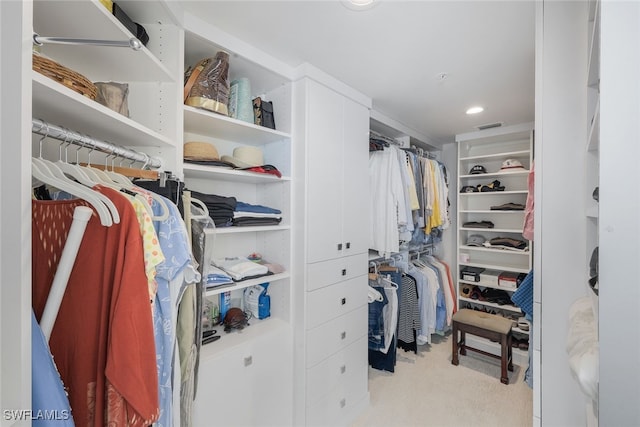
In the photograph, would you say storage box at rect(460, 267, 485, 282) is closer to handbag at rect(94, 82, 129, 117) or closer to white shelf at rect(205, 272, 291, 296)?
white shelf at rect(205, 272, 291, 296)

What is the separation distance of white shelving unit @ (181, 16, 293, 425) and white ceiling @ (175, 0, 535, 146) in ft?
0.61

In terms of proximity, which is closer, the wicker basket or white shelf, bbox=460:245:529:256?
the wicker basket

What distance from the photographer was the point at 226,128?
4.97 ft

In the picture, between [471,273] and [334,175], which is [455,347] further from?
[334,175]

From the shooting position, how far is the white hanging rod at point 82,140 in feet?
2.19

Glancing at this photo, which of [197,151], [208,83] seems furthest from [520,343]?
[208,83]

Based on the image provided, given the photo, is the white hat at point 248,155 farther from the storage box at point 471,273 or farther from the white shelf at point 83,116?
the storage box at point 471,273

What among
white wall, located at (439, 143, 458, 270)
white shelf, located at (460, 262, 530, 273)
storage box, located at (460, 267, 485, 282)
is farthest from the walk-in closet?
white wall, located at (439, 143, 458, 270)

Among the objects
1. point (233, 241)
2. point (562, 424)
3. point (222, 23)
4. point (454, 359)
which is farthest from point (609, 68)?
point (454, 359)

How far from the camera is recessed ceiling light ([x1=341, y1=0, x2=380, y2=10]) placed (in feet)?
3.62

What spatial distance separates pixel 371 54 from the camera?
150 centimetres

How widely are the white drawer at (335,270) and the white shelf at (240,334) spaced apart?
307mm

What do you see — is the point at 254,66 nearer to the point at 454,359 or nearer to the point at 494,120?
the point at 494,120

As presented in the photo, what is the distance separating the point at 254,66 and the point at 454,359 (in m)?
2.90
